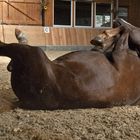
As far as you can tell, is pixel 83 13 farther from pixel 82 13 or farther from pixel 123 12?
pixel 123 12

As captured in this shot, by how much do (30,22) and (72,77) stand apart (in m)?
21.9

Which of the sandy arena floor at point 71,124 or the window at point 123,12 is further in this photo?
the window at point 123,12

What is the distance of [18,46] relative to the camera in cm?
507

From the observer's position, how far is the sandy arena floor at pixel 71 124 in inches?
168

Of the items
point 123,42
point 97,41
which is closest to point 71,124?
point 97,41

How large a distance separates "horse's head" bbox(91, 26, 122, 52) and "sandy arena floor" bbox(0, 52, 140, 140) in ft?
2.36

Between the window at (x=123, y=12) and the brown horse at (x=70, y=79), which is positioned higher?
the brown horse at (x=70, y=79)

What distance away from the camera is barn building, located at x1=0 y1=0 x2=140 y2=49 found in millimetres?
26219

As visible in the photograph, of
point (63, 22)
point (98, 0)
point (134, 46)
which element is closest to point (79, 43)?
point (63, 22)

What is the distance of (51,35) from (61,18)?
1.80m

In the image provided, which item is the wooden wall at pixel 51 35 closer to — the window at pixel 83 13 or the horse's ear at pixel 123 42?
the window at pixel 83 13

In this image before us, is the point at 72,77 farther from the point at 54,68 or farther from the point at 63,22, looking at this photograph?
the point at 63,22

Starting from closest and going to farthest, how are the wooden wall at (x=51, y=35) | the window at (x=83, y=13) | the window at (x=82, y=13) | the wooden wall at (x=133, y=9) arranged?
the wooden wall at (x=51, y=35)
the window at (x=82, y=13)
the window at (x=83, y=13)
the wooden wall at (x=133, y=9)

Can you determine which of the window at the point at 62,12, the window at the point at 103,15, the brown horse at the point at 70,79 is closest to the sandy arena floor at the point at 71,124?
the brown horse at the point at 70,79
